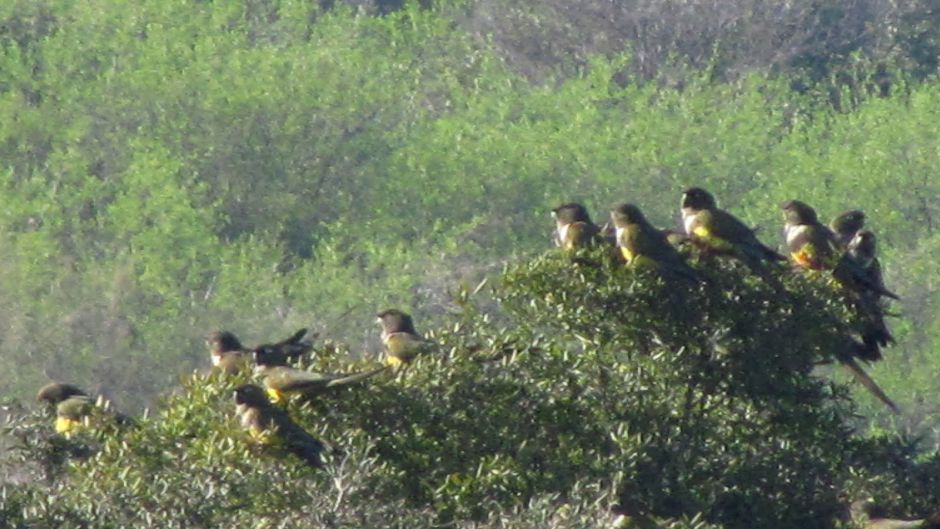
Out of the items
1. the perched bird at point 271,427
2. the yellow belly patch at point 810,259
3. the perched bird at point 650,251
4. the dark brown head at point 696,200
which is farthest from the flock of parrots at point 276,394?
the yellow belly patch at point 810,259

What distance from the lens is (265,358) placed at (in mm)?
7977

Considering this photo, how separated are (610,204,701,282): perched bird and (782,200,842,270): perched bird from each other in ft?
2.94

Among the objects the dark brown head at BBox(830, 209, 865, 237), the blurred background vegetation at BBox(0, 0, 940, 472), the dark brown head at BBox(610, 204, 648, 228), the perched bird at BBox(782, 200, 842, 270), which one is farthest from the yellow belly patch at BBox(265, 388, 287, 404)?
the blurred background vegetation at BBox(0, 0, 940, 472)

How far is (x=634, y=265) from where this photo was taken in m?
7.81

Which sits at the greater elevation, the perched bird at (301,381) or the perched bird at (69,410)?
the perched bird at (301,381)

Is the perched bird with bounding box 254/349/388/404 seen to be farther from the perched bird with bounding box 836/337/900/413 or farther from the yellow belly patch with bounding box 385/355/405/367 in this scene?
the perched bird with bounding box 836/337/900/413

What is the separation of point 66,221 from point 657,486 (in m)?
22.2

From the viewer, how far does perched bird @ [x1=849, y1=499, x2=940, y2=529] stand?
288 inches

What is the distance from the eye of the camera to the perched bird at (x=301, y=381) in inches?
284

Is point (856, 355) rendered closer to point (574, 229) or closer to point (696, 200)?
point (696, 200)

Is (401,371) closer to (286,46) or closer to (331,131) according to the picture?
(331,131)

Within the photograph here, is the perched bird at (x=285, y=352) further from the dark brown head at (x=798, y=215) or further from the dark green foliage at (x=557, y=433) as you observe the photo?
the dark brown head at (x=798, y=215)

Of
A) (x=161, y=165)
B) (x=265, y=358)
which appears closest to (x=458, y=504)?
(x=265, y=358)

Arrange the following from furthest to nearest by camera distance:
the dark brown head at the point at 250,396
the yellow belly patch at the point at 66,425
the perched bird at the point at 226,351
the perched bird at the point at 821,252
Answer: the perched bird at the point at 226,351
the perched bird at the point at 821,252
the yellow belly patch at the point at 66,425
the dark brown head at the point at 250,396
